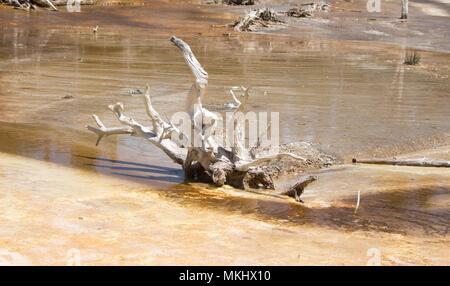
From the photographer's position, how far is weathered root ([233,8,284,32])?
82.1 ft

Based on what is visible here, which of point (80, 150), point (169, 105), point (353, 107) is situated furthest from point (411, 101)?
point (80, 150)

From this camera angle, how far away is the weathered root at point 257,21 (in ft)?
82.1

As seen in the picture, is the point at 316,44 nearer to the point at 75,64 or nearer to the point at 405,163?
the point at 75,64

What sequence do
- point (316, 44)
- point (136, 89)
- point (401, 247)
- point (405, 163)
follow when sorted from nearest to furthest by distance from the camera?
point (401, 247)
point (405, 163)
point (136, 89)
point (316, 44)

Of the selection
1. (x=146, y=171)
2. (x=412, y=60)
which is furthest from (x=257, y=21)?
(x=146, y=171)

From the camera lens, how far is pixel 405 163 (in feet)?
30.8

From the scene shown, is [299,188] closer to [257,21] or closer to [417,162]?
→ [417,162]

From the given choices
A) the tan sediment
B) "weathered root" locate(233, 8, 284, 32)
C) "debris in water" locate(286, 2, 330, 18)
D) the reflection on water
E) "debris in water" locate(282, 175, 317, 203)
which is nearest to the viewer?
the tan sediment

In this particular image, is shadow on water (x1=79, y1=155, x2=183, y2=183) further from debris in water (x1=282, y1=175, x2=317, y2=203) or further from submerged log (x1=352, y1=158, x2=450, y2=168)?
submerged log (x1=352, y1=158, x2=450, y2=168)

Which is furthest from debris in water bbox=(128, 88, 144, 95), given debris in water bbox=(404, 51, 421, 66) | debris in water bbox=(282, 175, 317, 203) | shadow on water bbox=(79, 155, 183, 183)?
debris in water bbox=(404, 51, 421, 66)

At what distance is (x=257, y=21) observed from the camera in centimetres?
2612

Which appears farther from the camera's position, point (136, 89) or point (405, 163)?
point (136, 89)
